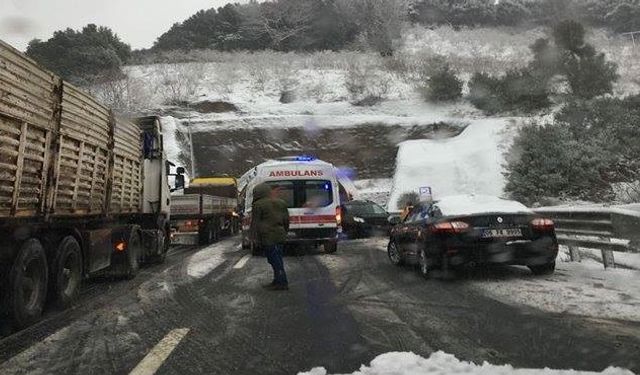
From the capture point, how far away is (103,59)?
4028 centimetres

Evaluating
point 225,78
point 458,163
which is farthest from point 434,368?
point 225,78

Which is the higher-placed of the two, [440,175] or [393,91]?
[393,91]

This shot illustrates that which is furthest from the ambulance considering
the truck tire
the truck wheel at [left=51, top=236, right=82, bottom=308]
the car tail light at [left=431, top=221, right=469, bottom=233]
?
the truck wheel at [left=51, top=236, right=82, bottom=308]

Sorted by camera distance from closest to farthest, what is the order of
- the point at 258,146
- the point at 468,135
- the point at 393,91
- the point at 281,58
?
the point at 468,135, the point at 258,146, the point at 393,91, the point at 281,58

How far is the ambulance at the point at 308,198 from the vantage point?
47.1 ft

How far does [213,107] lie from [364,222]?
20.1 meters

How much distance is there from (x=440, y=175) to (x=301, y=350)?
25608 millimetres

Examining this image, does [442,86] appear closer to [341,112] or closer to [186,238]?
[341,112]

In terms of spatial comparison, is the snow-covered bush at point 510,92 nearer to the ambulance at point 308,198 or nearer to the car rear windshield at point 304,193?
the ambulance at point 308,198

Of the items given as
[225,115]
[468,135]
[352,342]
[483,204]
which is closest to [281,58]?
[225,115]

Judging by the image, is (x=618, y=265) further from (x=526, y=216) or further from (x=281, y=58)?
(x=281, y=58)

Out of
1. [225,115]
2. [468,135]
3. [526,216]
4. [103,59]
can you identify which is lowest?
[526,216]

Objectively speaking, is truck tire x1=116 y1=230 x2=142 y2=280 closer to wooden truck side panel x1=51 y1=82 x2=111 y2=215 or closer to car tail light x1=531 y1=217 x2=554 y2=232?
wooden truck side panel x1=51 y1=82 x2=111 y2=215

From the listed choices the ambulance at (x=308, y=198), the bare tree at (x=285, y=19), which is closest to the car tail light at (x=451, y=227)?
the ambulance at (x=308, y=198)
